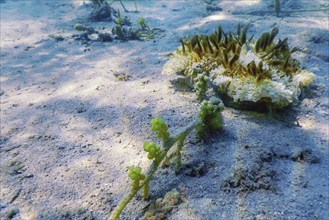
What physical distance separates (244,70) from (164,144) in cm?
131

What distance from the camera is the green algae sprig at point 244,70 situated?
2691mm

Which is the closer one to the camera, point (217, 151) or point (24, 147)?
point (217, 151)

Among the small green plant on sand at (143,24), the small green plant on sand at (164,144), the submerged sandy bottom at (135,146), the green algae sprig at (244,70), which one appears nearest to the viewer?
the small green plant on sand at (164,144)

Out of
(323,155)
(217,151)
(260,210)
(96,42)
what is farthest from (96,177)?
(96,42)

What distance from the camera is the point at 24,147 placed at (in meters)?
2.91

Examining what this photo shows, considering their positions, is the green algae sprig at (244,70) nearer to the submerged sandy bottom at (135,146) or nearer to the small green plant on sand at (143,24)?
the submerged sandy bottom at (135,146)

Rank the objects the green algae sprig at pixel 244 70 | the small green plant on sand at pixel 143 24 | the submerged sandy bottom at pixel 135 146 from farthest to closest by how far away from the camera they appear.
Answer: the small green plant on sand at pixel 143 24, the green algae sprig at pixel 244 70, the submerged sandy bottom at pixel 135 146

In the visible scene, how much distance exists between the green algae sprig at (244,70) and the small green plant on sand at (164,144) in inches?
19.6

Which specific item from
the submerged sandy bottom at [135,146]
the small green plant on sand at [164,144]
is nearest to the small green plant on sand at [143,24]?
the submerged sandy bottom at [135,146]

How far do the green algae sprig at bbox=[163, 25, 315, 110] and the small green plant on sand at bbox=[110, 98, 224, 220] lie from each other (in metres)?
0.50

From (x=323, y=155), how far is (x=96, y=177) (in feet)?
6.18

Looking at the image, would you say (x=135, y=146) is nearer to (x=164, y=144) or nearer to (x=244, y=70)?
(x=164, y=144)

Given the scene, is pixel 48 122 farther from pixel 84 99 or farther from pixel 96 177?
pixel 96 177

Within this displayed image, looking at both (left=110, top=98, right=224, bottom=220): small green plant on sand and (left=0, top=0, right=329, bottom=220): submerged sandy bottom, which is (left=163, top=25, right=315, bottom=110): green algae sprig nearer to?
(left=0, top=0, right=329, bottom=220): submerged sandy bottom
